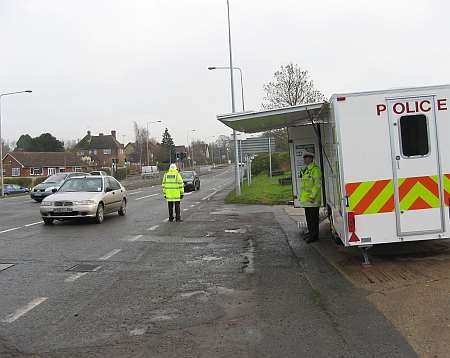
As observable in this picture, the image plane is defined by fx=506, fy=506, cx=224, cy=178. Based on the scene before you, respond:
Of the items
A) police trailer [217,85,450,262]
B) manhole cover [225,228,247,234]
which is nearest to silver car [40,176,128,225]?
manhole cover [225,228,247,234]

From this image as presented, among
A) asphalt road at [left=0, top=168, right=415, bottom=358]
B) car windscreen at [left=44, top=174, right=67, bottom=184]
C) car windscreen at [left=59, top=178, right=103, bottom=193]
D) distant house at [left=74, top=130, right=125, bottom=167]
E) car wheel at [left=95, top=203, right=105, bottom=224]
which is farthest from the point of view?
distant house at [left=74, top=130, right=125, bottom=167]

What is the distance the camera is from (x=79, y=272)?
777 cm

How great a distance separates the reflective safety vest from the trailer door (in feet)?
8.61

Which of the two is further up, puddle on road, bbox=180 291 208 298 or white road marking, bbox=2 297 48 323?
white road marking, bbox=2 297 48 323

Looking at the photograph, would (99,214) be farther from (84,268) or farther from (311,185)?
(311,185)

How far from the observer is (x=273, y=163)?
58781 millimetres

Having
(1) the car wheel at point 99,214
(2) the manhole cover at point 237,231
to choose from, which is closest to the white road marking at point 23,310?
(2) the manhole cover at point 237,231

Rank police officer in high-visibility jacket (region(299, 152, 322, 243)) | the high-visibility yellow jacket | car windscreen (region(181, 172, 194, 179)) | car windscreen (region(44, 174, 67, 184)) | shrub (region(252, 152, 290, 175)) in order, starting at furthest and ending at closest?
shrub (region(252, 152, 290, 175)) < car windscreen (region(181, 172, 194, 179)) < car windscreen (region(44, 174, 67, 184)) < the high-visibility yellow jacket < police officer in high-visibility jacket (region(299, 152, 322, 243))

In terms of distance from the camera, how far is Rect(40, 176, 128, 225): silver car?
14.4 m

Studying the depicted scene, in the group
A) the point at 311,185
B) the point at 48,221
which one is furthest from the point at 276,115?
the point at 48,221

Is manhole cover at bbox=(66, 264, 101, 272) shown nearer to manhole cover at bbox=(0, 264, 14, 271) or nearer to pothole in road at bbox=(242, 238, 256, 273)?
manhole cover at bbox=(0, 264, 14, 271)

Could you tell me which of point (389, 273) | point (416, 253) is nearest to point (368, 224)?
point (389, 273)

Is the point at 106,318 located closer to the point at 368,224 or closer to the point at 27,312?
the point at 27,312

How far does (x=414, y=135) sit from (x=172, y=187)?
9216mm
